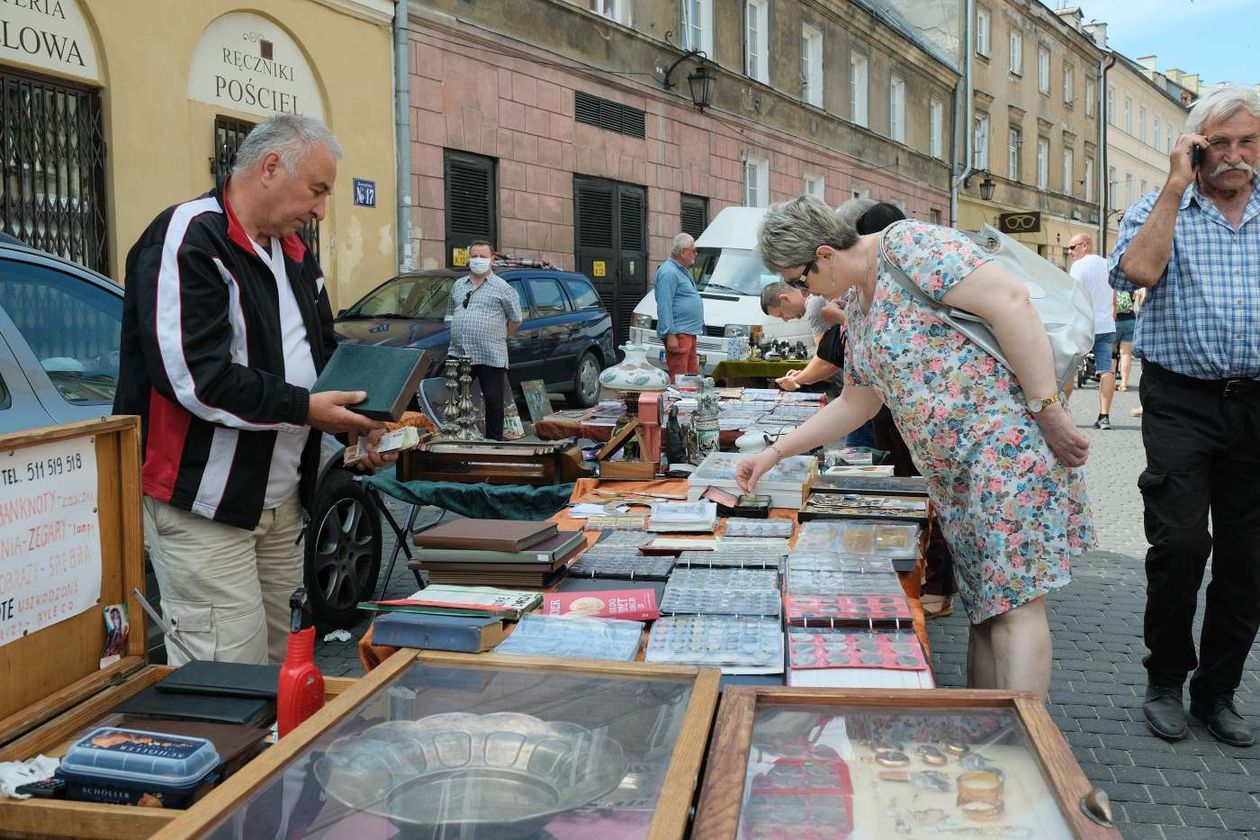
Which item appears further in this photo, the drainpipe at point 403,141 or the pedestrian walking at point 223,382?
the drainpipe at point 403,141

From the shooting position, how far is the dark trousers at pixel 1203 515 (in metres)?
3.57

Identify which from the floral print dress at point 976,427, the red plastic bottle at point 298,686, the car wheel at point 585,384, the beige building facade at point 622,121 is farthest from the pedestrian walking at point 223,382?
the beige building facade at point 622,121

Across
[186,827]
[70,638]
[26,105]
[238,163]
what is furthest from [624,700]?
[26,105]

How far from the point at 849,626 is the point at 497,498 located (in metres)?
2.23

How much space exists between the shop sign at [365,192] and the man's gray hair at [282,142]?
401 inches

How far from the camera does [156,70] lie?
33.5 feet

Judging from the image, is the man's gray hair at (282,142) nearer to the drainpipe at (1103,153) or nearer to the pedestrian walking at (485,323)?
the pedestrian walking at (485,323)

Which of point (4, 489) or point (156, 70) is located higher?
point (156, 70)

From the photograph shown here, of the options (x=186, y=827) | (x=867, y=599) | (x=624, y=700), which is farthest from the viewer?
(x=867, y=599)

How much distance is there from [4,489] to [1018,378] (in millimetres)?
2227

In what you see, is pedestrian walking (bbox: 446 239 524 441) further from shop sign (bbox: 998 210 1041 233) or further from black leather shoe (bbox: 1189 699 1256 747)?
shop sign (bbox: 998 210 1041 233)

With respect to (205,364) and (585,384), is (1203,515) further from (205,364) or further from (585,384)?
(585,384)

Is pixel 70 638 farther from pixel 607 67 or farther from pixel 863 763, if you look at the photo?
pixel 607 67

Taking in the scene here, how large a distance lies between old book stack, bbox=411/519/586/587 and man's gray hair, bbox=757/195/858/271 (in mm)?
959
